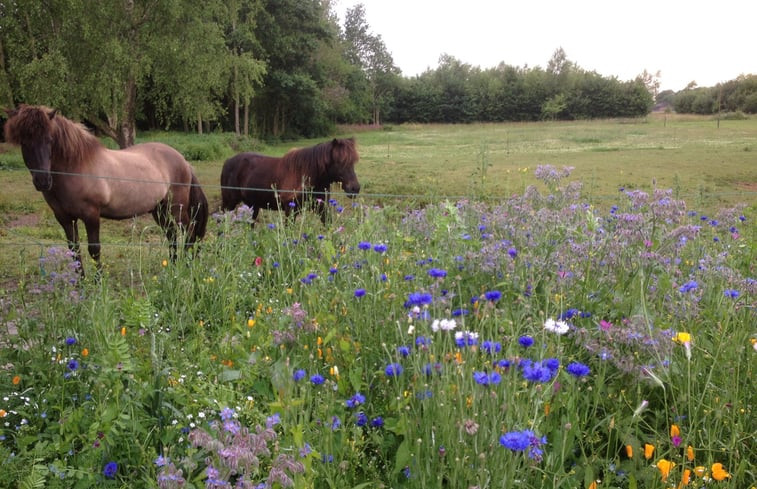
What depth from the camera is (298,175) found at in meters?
8.21

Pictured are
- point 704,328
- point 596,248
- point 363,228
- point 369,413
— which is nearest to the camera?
point 369,413

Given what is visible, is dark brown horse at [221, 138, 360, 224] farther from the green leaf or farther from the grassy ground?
the green leaf

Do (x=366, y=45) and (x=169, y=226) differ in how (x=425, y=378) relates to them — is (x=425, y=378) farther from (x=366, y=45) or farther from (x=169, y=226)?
(x=366, y=45)

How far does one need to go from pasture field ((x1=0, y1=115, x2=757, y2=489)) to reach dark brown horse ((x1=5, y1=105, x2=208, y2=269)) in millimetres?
1898

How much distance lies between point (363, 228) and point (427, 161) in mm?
18745

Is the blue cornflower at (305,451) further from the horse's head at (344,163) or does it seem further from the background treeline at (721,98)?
the background treeline at (721,98)

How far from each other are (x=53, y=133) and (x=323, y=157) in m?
3.43

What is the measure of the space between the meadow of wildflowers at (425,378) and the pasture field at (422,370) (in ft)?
0.05

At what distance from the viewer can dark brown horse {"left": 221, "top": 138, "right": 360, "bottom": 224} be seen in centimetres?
790

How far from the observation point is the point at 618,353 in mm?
2094

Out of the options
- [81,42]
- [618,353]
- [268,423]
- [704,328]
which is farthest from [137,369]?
[81,42]

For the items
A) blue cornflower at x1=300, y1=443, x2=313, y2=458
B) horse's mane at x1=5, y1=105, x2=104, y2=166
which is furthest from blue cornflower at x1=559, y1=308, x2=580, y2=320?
horse's mane at x1=5, y1=105, x2=104, y2=166

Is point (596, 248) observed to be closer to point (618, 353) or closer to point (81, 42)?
point (618, 353)

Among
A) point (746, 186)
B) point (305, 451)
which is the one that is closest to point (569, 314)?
point (305, 451)
